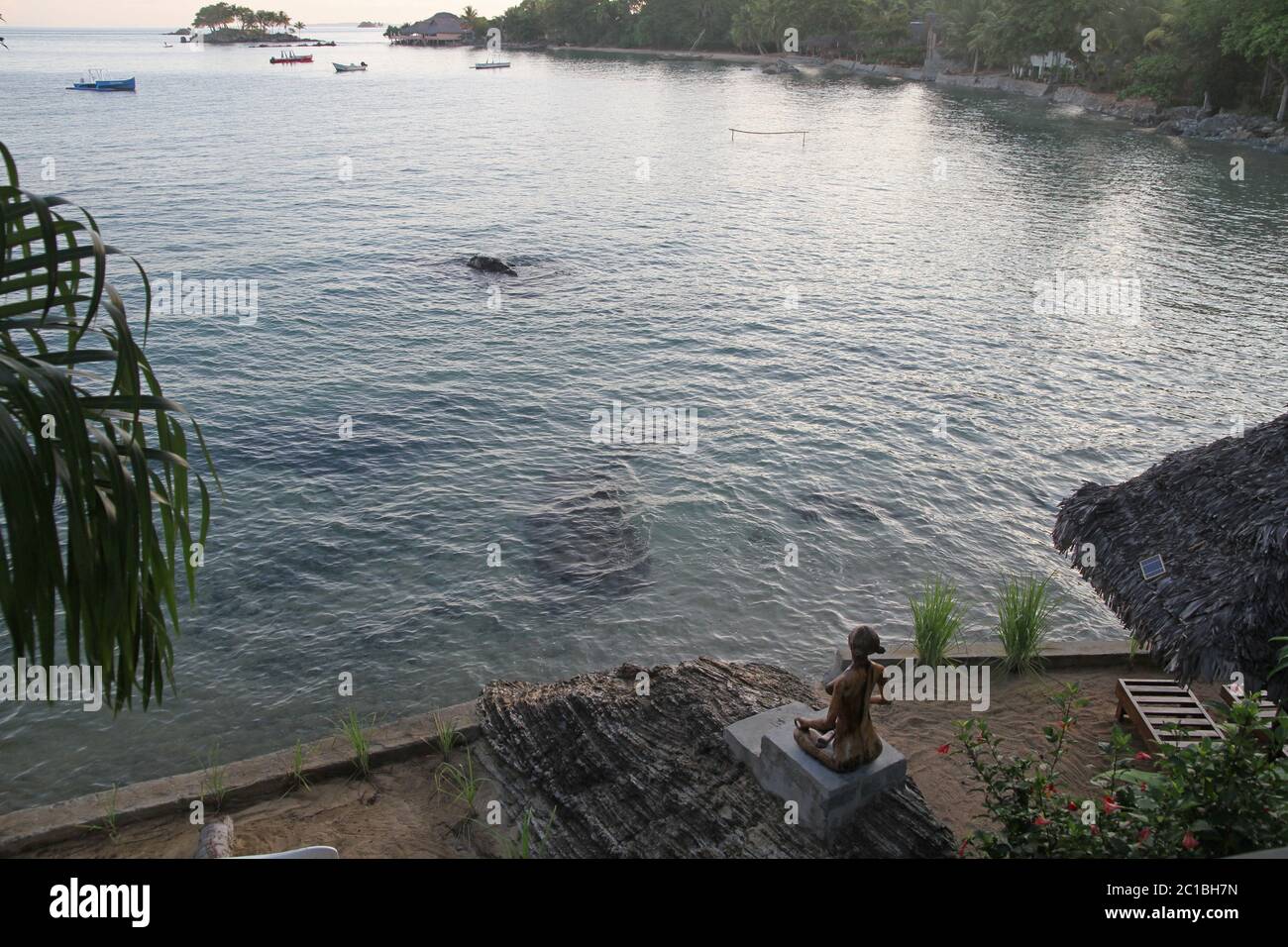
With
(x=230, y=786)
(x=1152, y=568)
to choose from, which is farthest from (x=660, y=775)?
(x=1152, y=568)

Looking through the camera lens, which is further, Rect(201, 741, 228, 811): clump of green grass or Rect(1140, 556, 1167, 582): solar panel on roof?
Rect(1140, 556, 1167, 582): solar panel on roof

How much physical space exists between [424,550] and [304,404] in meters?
7.73

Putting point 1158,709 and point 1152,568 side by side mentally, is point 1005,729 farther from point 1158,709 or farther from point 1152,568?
point 1152,568

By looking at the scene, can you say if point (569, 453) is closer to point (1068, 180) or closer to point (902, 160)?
point (1068, 180)

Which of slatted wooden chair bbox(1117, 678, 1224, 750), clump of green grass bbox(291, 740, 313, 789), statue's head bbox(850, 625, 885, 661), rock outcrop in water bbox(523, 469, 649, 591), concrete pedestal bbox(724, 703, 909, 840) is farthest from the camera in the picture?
rock outcrop in water bbox(523, 469, 649, 591)

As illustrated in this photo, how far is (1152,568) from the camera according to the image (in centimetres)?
1078

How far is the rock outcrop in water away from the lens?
15953mm

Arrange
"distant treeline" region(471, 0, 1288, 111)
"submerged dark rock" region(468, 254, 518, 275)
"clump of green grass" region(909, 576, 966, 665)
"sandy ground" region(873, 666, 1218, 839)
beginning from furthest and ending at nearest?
"distant treeline" region(471, 0, 1288, 111) → "submerged dark rock" region(468, 254, 518, 275) → "clump of green grass" region(909, 576, 966, 665) → "sandy ground" region(873, 666, 1218, 839)

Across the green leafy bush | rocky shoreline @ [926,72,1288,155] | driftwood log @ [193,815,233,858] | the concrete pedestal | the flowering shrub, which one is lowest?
driftwood log @ [193,815,233,858]

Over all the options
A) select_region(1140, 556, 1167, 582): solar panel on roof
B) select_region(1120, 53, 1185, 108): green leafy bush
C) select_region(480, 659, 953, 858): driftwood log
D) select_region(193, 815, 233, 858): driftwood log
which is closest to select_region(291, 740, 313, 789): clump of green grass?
select_region(193, 815, 233, 858): driftwood log

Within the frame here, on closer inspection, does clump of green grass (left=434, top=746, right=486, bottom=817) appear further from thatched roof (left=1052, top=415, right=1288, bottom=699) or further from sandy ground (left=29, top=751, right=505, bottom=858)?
thatched roof (left=1052, top=415, right=1288, bottom=699)

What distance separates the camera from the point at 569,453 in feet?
66.6

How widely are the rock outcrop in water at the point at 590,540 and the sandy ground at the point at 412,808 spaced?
5558 mm

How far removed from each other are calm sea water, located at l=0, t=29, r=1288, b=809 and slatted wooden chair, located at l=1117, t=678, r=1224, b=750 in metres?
3.41
